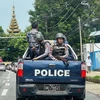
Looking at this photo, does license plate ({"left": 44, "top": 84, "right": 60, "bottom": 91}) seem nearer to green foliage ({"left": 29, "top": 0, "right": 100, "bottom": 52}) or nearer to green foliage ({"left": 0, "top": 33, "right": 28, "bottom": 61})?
green foliage ({"left": 29, "top": 0, "right": 100, "bottom": 52})

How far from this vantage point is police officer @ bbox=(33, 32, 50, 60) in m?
10.6

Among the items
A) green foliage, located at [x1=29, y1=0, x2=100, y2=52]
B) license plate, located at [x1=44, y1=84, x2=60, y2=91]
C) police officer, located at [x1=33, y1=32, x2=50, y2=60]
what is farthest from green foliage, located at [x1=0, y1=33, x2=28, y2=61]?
license plate, located at [x1=44, y1=84, x2=60, y2=91]

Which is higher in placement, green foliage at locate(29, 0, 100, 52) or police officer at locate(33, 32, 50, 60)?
green foliage at locate(29, 0, 100, 52)

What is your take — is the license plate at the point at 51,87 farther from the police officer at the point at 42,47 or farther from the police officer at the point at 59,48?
the police officer at the point at 59,48

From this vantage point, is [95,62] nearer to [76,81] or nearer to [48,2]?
[48,2]

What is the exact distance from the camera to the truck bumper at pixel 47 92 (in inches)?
384

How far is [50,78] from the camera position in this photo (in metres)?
9.82

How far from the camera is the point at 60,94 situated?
9.87m

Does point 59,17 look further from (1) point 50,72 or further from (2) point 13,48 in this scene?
(1) point 50,72

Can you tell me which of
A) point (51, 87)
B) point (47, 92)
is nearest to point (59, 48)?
point (51, 87)

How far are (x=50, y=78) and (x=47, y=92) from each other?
373mm

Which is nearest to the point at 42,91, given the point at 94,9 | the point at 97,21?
the point at 94,9

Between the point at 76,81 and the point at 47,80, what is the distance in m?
0.75

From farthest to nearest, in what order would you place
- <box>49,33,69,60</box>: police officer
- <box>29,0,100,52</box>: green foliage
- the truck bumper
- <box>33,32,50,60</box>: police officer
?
<box>29,0,100,52</box>: green foliage
<box>49,33,69,60</box>: police officer
<box>33,32,50,60</box>: police officer
the truck bumper
